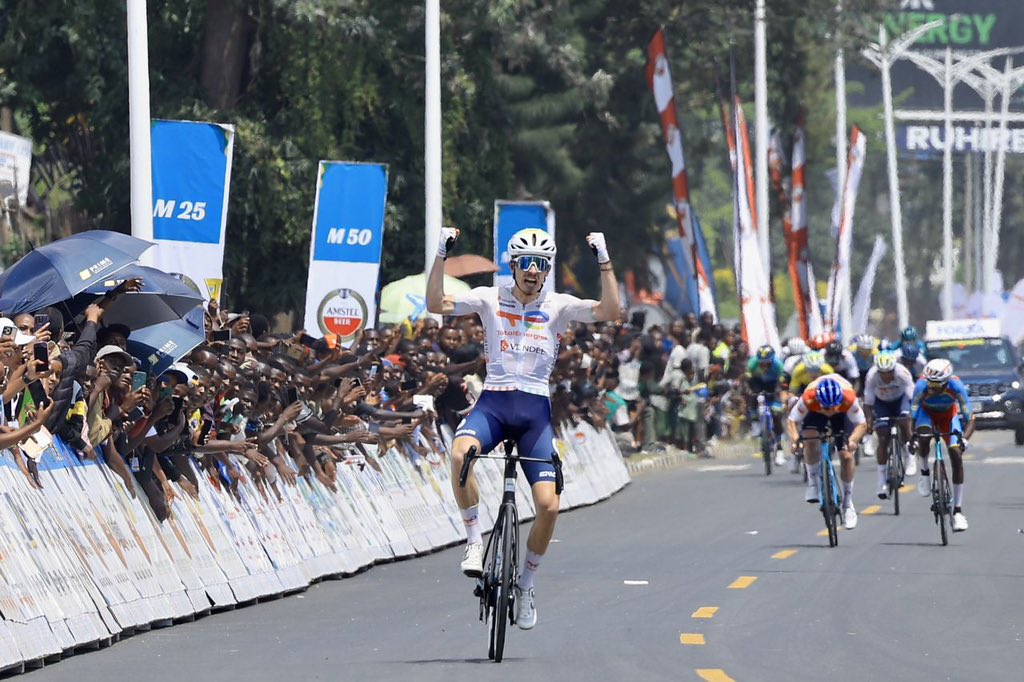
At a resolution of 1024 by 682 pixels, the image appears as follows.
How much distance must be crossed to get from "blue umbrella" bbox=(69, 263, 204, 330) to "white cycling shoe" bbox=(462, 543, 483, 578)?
4507 mm

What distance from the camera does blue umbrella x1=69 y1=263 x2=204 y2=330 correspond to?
15.9 meters

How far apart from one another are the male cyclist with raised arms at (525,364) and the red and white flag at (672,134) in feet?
79.4

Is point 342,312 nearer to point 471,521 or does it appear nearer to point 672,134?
point 471,521

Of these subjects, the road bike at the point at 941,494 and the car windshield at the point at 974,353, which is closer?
the road bike at the point at 941,494

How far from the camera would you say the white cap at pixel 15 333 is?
41.6 feet

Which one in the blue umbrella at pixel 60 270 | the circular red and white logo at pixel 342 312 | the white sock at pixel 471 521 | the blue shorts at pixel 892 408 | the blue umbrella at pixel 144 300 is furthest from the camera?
the blue shorts at pixel 892 408

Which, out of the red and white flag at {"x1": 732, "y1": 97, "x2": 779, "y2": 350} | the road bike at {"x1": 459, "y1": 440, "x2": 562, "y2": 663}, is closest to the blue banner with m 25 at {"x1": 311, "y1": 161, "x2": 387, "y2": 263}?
the road bike at {"x1": 459, "y1": 440, "x2": 562, "y2": 663}

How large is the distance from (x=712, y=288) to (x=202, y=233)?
20.2 m

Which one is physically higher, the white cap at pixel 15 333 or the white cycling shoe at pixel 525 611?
the white cap at pixel 15 333

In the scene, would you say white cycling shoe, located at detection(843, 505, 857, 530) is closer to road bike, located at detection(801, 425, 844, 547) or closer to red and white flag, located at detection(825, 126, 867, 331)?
road bike, located at detection(801, 425, 844, 547)

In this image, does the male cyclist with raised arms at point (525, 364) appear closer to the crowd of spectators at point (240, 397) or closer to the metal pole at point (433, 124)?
the crowd of spectators at point (240, 397)

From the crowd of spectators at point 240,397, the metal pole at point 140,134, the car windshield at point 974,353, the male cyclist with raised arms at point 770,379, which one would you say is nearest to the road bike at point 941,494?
the crowd of spectators at point 240,397

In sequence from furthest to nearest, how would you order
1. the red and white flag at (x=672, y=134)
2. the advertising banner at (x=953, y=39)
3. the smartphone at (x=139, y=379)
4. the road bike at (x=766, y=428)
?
the advertising banner at (x=953, y=39)
the red and white flag at (x=672, y=134)
the road bike at (x=766, y=428)
the smartphone at (x=139, y=379)

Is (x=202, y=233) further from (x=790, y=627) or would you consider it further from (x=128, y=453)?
(x=790, y=627)
